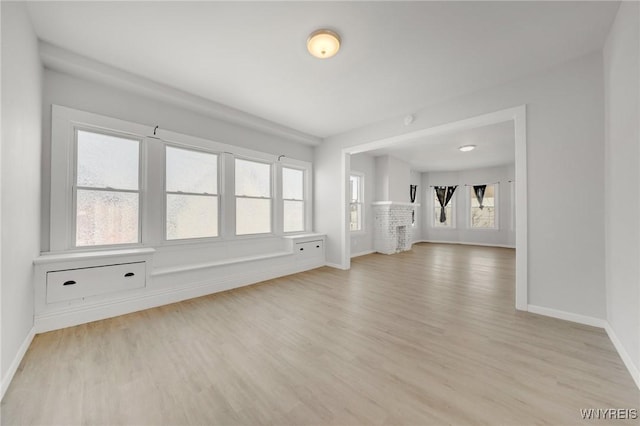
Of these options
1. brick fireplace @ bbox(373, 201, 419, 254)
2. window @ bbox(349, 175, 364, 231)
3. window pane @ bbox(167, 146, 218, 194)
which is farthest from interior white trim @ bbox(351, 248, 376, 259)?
window pane @ bbox(167, 146, 218, 194)

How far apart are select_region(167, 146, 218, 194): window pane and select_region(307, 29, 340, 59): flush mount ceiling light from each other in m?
2.47

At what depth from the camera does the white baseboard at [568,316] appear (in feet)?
7.93

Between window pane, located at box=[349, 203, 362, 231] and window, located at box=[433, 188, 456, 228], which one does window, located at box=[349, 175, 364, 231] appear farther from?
window, located at box=[433, 188, 456, 228]

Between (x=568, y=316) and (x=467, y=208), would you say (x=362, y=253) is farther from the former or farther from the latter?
(x=467, y=208)

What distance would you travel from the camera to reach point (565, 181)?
2617 mm

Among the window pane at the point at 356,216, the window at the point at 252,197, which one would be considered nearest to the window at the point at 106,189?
the window at the point at 252,197

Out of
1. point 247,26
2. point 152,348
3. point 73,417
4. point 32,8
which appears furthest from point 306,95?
point 73,417

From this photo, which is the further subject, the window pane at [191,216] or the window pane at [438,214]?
the window pane at [438,214]

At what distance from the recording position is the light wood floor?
138 centimetres

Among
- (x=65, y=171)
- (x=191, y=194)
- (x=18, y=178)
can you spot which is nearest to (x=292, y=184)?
(x=191, y=194)

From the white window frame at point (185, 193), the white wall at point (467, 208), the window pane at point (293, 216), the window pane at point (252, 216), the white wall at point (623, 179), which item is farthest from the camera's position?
the white wall at point (467, 208)

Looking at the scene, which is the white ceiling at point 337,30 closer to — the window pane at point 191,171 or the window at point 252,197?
the window pane at point 191,171

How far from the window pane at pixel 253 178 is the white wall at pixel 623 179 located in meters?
4.55

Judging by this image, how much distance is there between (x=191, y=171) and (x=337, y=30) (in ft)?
9.46
